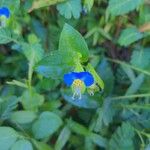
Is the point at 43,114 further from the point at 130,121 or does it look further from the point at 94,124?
the point at 130,121

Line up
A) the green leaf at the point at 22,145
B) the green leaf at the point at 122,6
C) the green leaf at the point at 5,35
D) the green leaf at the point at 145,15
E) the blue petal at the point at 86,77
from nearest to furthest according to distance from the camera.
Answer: the blue petal at the point at 86,77, the green leaf at the point at 22,145, the green leaf at the point at 5,35, the green leaf at the point at 122,6, the green leaf at the point at 145,15

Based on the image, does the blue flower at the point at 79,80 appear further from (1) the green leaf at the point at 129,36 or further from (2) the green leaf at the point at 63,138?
(1) the green leaf at the point at 129,36

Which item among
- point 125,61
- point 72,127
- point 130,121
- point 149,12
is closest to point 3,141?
point 72,127

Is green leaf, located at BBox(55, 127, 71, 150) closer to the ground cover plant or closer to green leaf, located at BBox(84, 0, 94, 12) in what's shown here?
the ground cover plant

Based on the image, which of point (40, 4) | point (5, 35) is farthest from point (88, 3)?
point (5, 35)

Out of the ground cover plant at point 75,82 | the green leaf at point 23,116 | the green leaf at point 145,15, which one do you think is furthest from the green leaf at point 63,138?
the green leaf at point 145,15

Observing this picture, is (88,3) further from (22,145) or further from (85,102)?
(22,145)
